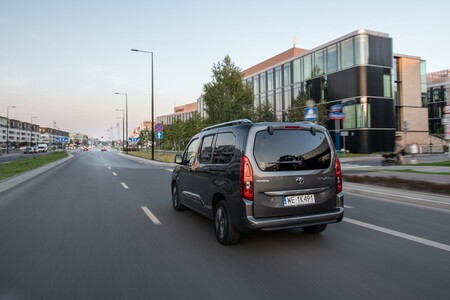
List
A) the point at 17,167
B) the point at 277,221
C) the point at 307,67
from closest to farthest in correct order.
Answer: the point at 277,221 < the point at 17,167 < the point at 307,67

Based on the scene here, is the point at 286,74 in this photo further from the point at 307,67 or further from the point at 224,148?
the point at 224,148

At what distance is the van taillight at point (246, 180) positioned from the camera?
4551 millimetres

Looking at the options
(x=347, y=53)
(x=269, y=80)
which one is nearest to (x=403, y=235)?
(x=347, y=53)

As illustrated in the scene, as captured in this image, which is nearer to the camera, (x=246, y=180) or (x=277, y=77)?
(x=246, y=180)

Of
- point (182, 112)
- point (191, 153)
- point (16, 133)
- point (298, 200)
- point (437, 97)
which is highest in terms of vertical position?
point (182, 112)

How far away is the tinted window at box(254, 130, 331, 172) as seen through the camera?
4.68m

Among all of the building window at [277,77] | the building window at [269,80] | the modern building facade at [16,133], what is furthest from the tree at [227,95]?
the modern building facade at [16,133]

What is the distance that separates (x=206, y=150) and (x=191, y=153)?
0.92m

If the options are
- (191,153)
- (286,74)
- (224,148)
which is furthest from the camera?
(286,74)

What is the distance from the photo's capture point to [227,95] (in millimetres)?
32719

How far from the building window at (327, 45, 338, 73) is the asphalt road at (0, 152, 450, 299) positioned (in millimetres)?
38117

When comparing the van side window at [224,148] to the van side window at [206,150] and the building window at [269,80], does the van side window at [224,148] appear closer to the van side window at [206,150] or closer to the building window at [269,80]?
the van side window at [206,150]

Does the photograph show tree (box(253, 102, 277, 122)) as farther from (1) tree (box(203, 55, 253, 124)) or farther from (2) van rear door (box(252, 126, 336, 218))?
(2) van rear door (box(252, 126, 336, 218))

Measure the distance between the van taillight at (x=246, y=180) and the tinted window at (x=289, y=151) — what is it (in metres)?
0.15
